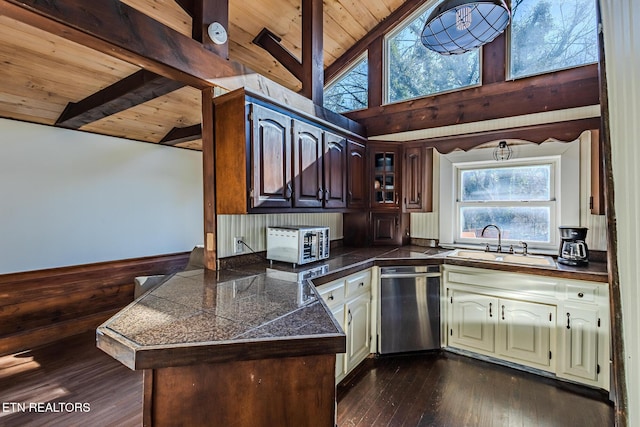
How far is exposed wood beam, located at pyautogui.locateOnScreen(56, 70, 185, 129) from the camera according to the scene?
2434 mm

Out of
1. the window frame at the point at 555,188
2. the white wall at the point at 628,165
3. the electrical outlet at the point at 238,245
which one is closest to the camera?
the white wall at the point at 628,165

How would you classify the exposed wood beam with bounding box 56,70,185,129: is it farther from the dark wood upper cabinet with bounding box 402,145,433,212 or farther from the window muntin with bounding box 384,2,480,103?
the window muntin with bounding box 384,2,480,103

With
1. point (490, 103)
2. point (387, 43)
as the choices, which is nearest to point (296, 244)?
point (490, 103)

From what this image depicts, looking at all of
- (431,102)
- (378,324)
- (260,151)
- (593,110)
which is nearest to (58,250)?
(260,151)

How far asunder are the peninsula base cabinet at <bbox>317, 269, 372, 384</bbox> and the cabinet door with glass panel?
994mm

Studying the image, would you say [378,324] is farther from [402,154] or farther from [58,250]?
[58,250]

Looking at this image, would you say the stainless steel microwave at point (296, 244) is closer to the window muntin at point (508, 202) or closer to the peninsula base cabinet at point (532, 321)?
the peninsula base cabinet at point (532, 321)

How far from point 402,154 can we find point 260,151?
1837 millimetres

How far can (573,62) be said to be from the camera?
2.64m

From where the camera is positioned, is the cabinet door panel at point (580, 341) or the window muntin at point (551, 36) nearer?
the cabinet door panel at point (580, 341)

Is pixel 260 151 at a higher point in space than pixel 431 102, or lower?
lower

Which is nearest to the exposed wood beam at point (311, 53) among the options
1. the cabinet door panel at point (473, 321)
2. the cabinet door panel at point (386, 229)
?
the cabinet door panel at point (386, 229)

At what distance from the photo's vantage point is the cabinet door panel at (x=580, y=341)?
2.16m

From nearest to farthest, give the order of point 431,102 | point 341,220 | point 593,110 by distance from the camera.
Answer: point 593,110 < point 431,102 < point 341,220
